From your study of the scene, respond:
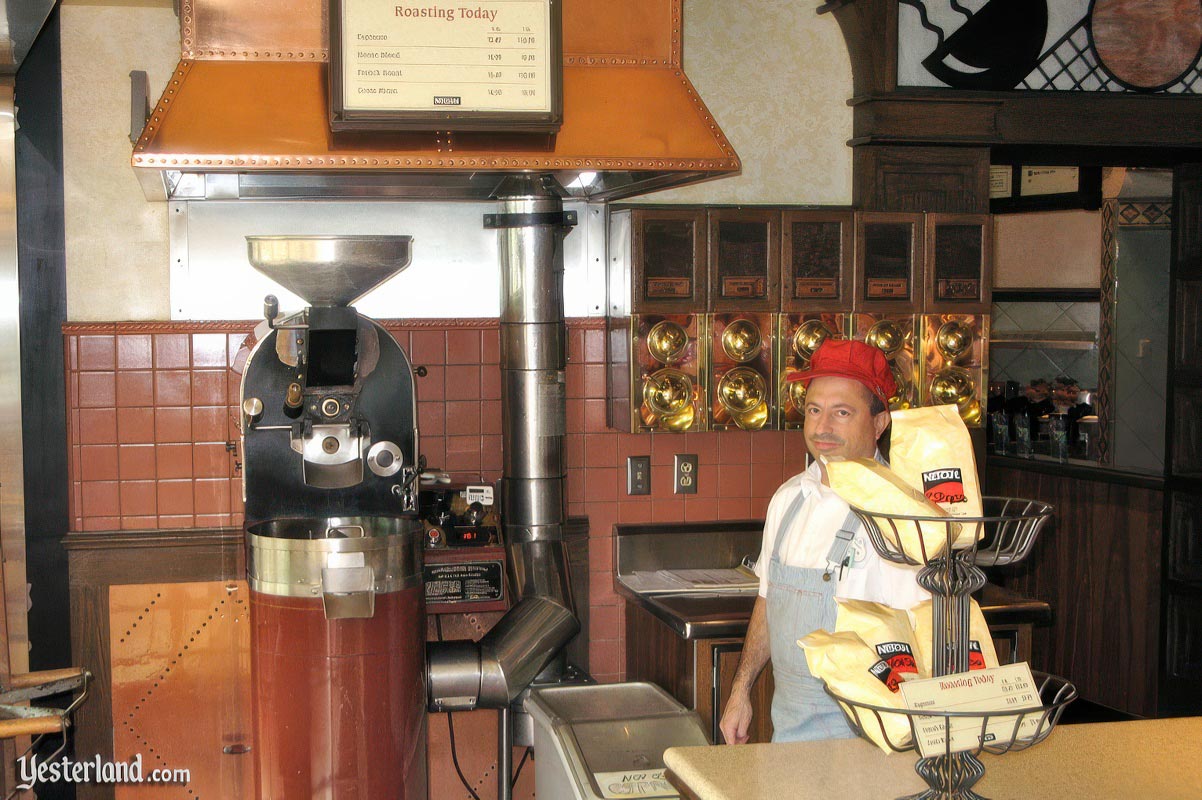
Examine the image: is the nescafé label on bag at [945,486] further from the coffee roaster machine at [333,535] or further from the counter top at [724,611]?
the counter top at [724,611]

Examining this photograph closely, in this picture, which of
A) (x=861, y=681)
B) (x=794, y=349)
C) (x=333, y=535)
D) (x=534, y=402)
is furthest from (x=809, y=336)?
(x=861, y=681)

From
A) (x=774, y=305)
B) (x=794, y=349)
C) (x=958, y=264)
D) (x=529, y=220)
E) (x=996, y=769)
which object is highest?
(x=529, y=220)

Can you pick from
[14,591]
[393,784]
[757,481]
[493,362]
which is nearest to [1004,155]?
[757,481]

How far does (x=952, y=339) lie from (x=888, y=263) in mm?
339

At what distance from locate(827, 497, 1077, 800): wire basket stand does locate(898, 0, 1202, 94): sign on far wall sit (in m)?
2.98

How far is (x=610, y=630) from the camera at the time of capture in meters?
4.14

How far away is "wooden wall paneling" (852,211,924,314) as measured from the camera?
3.92 metres

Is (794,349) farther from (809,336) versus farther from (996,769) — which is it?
(996,769)

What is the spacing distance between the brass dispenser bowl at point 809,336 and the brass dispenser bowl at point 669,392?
390mm

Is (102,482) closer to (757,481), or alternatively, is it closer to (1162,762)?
(757,481)

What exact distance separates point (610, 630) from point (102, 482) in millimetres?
1763

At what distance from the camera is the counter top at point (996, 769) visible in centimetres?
158

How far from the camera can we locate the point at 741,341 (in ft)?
12.7

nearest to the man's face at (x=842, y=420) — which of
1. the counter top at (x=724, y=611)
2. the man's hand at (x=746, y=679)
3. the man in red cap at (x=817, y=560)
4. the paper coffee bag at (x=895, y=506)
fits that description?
the man in red cap at (x=817, y=560)
